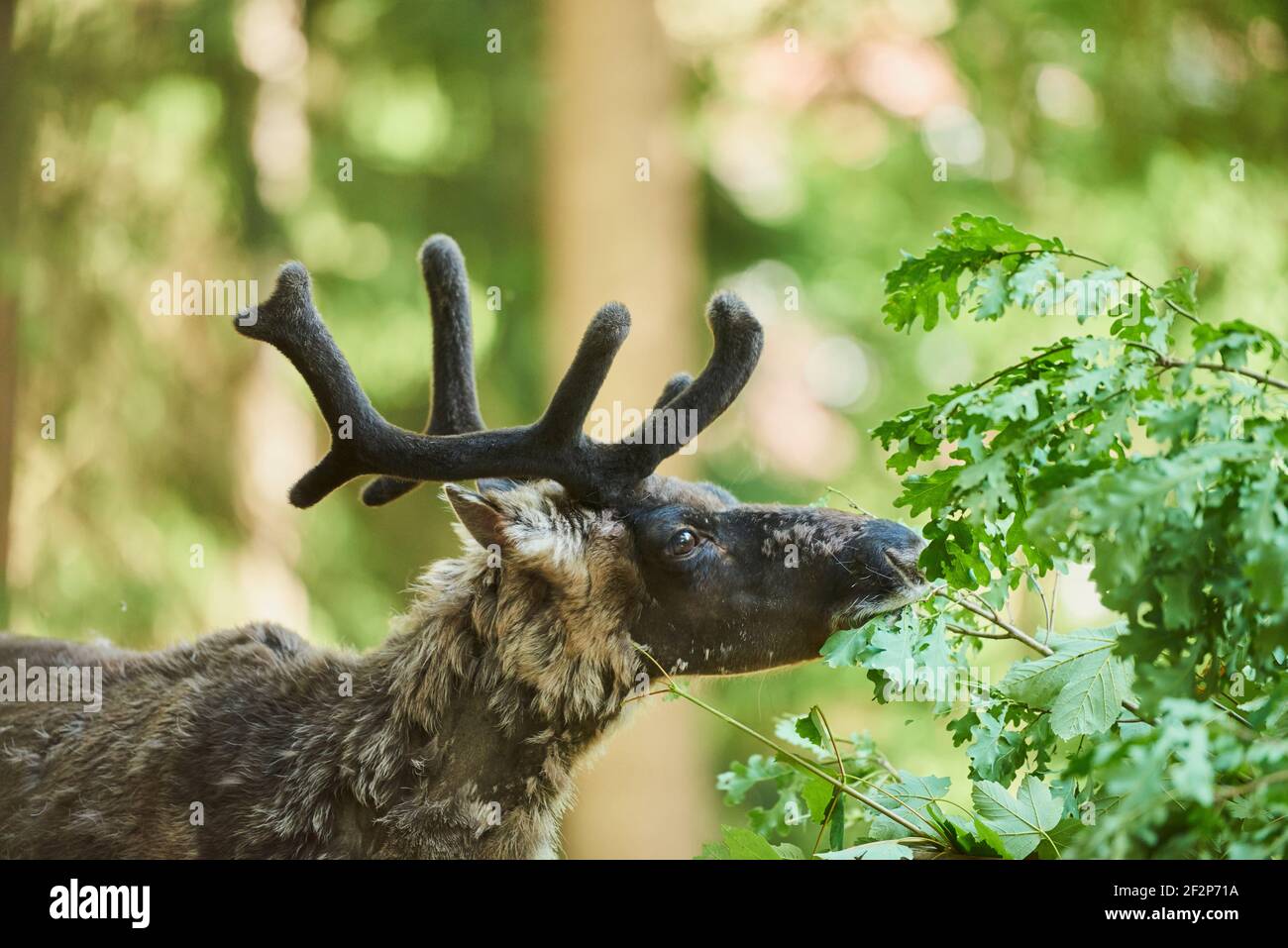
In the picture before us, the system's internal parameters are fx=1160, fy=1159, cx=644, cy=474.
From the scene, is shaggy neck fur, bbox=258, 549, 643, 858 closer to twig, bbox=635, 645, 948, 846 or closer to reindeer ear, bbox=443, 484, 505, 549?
reindeer ear, bbox=443, 484, 505, 549

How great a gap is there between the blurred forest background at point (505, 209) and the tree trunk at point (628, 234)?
29mm

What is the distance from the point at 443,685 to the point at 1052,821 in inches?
62.8

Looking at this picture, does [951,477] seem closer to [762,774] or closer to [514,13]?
[762,774]

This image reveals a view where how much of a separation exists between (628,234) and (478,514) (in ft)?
17.3

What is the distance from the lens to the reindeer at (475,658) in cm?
308

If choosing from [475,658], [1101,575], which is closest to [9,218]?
[475,658]

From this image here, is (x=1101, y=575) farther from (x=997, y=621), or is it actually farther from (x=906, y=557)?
(x=906, y=557)

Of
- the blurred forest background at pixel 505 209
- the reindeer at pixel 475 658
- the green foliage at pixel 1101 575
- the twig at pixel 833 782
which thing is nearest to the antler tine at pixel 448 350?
the reindeer at pixel 475 658

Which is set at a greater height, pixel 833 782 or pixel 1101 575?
pixel 1101 575

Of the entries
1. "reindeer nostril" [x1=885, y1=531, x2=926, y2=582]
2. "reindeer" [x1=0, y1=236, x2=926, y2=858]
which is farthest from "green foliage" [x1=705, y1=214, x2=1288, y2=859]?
"reindeer" [x1=0, y1=236, x2=926, y2=858]

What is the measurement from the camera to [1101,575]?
1.86m

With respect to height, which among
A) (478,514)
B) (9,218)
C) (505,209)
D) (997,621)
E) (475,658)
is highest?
(505,209)
